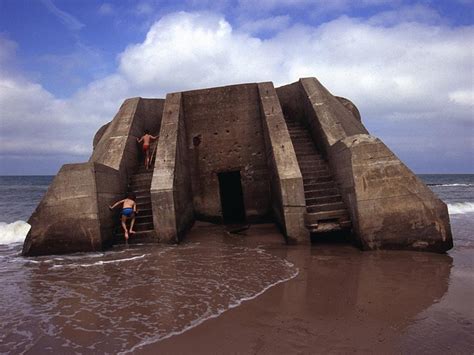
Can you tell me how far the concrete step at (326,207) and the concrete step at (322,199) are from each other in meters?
0.15

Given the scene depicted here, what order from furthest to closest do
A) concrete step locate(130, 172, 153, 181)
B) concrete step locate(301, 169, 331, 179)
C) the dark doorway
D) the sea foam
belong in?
the dark doorway < the sea foam < concrete step locate(130, 172, 153, 181) < concrete step locate(301, 169, 331, 179)

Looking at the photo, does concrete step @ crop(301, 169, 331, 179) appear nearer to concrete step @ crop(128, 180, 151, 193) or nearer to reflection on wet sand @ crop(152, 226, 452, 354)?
reflection on wet sand @ crop(152, 226, 452, 354)

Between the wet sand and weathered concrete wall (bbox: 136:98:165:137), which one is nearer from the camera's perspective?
the wet sand

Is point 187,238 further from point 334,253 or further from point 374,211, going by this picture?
point 374,211

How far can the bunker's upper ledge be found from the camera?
586 centimetres

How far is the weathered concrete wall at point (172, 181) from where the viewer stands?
7.03 meters

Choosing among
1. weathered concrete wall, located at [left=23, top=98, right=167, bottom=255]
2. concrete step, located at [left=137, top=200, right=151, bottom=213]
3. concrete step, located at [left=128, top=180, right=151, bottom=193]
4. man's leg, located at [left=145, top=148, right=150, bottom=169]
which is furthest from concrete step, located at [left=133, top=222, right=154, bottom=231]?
man's leg, located at [left=145, top=148, right=150, bottom=169]

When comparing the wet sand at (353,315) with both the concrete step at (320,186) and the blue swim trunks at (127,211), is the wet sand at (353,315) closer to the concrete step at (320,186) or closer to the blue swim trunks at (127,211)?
the concrete step at (320,186)

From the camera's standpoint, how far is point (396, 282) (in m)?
4.19

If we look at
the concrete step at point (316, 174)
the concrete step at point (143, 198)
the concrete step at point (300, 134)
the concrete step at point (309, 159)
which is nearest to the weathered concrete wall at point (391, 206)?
the concrete step at point (316, 174)

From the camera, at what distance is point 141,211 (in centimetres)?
788

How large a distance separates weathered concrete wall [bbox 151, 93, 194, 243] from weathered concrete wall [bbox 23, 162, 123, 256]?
1.12 m

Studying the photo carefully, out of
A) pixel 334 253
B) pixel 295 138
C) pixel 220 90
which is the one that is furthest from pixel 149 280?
pixel 220 90

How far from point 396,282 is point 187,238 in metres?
4.61
